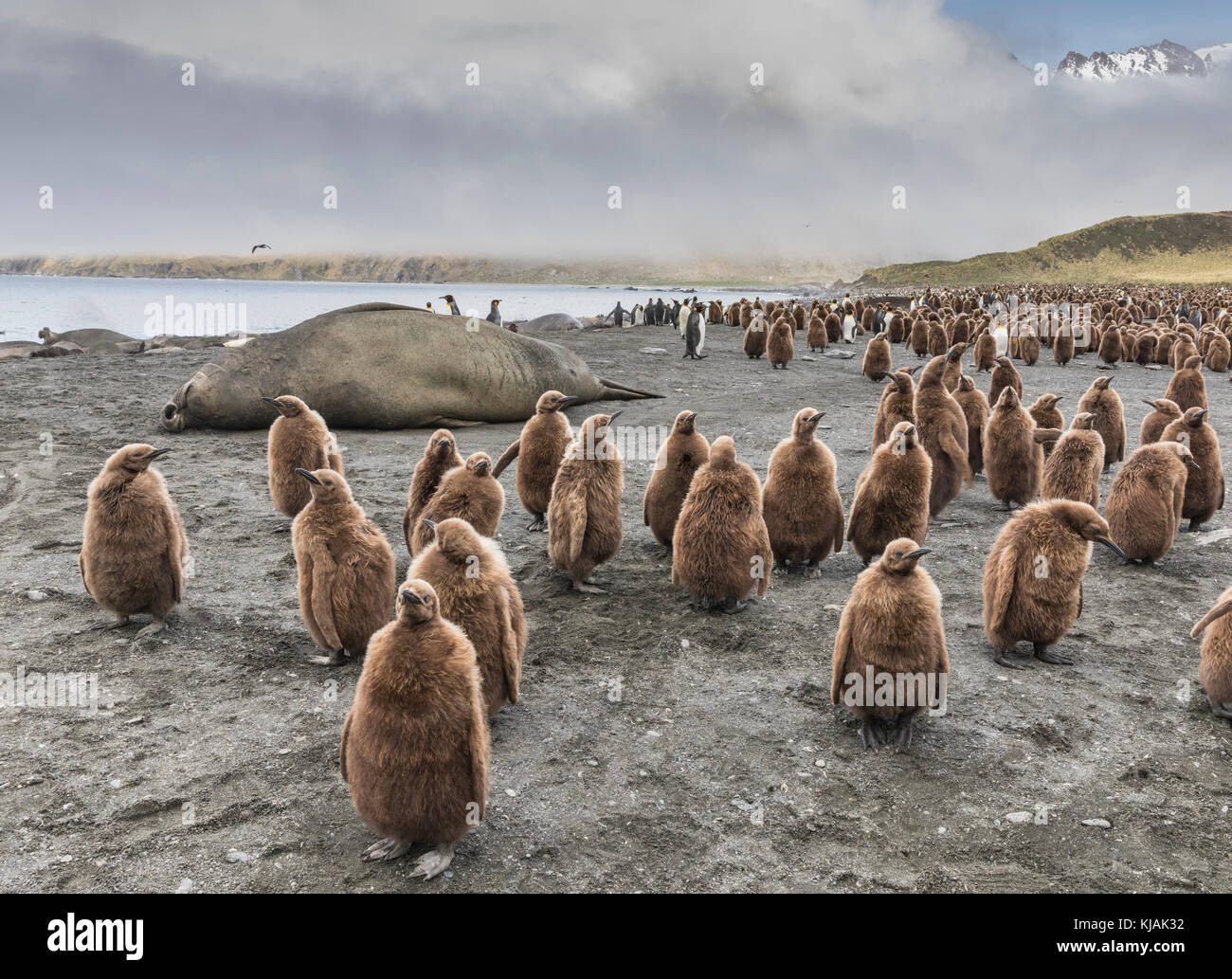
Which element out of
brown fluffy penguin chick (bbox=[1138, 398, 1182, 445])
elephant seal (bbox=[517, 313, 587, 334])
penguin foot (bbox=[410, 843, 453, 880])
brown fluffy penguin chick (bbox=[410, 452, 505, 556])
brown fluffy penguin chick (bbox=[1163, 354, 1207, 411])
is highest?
elephant seal (bbox=[517, 313, 587, 334])

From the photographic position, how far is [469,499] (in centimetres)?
558

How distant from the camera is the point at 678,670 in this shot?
4.82 meters

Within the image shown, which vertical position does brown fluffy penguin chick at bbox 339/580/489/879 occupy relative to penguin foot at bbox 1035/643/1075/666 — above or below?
above

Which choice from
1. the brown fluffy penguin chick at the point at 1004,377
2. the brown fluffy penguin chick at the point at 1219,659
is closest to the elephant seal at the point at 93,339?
the brown fluffy penguin chick at the point at 1004,377

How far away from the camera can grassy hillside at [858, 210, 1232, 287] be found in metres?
103

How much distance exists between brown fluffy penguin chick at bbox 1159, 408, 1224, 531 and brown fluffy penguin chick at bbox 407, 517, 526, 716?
247 inches

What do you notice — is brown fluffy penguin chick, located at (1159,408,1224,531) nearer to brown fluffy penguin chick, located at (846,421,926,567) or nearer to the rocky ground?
the rocky ground

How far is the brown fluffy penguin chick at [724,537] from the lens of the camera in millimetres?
5523

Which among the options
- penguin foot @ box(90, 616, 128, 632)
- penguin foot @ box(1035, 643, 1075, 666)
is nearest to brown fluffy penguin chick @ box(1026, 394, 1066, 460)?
penguin foot @ box(1035, 643, 1075, 666)

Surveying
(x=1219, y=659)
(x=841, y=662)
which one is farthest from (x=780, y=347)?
(x=841, y=662)

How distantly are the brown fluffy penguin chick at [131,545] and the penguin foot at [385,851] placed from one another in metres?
2.75

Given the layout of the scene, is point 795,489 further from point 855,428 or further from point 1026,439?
point 855,428

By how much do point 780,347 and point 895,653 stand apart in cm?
1637

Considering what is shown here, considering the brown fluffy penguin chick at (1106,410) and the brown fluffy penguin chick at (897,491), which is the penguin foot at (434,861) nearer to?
the brown fluffy penguin chick at (897,491)
